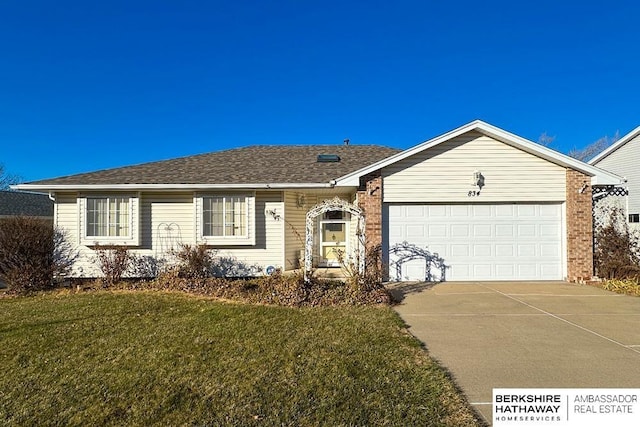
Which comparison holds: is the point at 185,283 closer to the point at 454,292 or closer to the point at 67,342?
the point at 67,342

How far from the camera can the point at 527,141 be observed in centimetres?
1005

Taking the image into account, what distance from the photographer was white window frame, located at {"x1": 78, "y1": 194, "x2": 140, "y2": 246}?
10.6 m

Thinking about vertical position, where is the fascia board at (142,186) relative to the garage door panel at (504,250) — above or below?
above

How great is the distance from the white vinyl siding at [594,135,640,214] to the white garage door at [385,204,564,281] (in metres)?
5.64

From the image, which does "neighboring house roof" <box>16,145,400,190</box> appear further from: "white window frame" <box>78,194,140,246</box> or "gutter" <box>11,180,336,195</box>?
"white window frame" <box>78,194,140,246</box>

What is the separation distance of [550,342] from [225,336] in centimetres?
479

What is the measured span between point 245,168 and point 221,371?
8.43 m

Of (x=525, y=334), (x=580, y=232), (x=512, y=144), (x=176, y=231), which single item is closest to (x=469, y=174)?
(x=512, y=144)

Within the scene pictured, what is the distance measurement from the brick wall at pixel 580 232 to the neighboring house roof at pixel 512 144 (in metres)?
0.30

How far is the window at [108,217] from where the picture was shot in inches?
421

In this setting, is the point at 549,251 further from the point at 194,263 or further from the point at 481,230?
the point at 194,263

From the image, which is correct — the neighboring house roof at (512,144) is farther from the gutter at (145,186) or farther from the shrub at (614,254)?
the shrub at (614,254)

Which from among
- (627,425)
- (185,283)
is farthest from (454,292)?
(185,283)

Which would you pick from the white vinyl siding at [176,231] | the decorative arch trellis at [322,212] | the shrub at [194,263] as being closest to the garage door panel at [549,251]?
the decorative arch trellis at [322,212]
